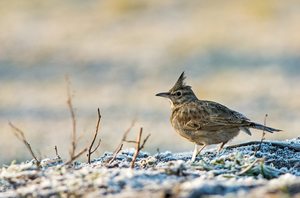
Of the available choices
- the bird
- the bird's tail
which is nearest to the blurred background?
the bird

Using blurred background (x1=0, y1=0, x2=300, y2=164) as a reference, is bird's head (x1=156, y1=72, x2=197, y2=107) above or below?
below

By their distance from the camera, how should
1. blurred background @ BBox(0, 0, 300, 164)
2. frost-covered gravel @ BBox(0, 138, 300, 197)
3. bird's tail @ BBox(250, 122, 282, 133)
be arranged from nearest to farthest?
frost-covered gravel @ BBox(0, 138, 300, 197) < bird's tail @ BBox(250, 122, 282, 133) < blurred background @ BBox(0, 0, 300, 164)

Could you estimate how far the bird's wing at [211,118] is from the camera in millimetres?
9391

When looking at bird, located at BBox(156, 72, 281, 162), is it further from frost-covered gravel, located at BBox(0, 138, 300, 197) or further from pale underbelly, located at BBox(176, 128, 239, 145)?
frost-covered gravel, located at BBox(0, 138, 300, 197)

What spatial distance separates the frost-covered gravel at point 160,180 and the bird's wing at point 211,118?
1.48 metres

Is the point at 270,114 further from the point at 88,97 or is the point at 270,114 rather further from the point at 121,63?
the point at 121,63

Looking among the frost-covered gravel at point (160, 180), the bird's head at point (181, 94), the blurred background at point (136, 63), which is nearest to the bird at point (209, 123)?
the bird's head at point (181, 94)

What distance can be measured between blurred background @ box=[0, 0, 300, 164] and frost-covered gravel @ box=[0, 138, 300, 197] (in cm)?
637

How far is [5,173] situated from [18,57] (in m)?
20.2

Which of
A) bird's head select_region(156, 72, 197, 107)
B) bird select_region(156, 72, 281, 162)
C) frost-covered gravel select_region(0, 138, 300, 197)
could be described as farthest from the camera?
bird's head select_region(156, 72, 197, 107)

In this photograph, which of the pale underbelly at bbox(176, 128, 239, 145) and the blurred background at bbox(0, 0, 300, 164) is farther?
the blurred background at bbox(0, 0, 300, 164)

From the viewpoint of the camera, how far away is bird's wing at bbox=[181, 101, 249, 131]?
9.39 meters

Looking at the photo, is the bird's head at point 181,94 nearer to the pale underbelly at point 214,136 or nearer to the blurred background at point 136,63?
the pale underbelly at point 214,136

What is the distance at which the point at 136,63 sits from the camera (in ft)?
84.7
